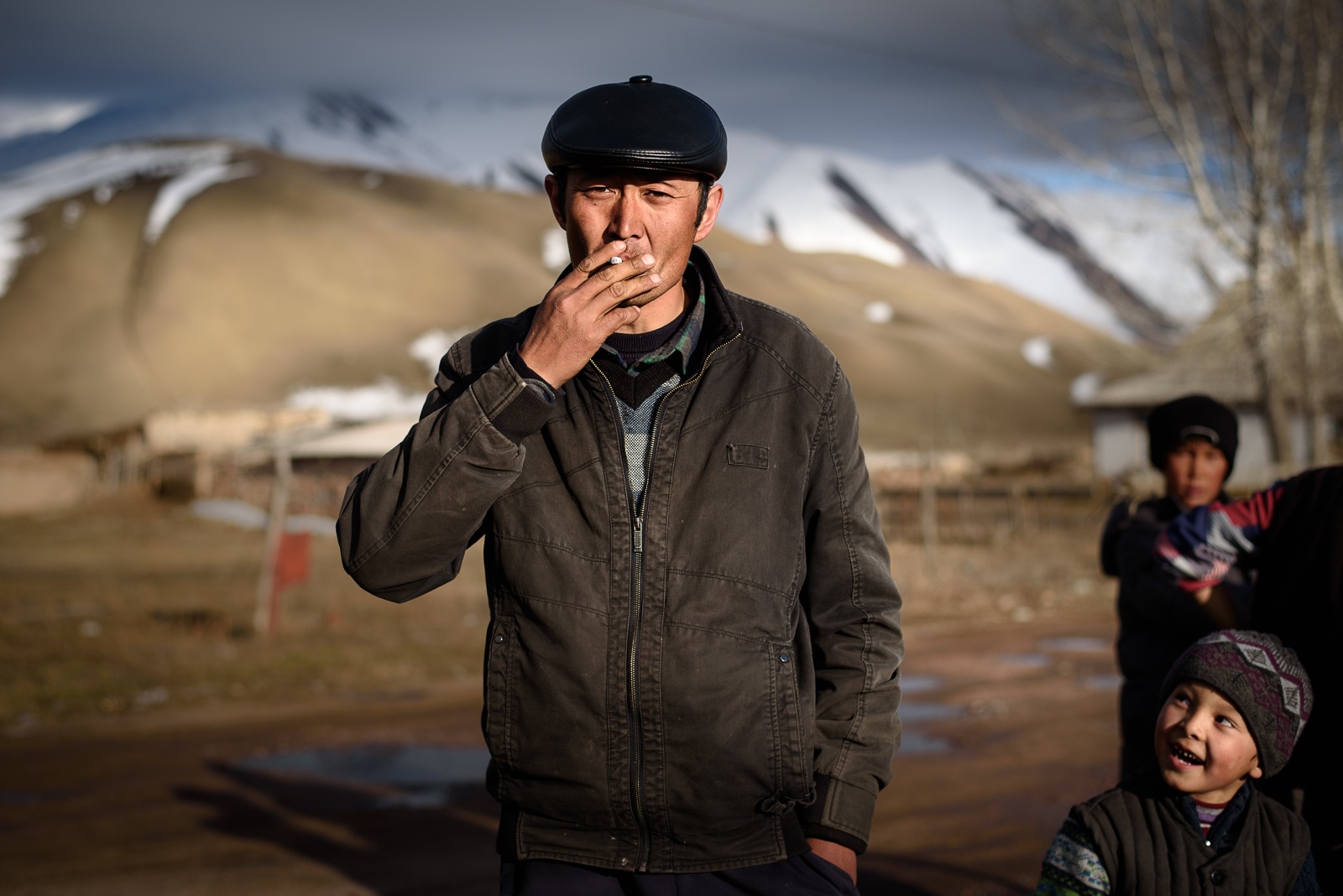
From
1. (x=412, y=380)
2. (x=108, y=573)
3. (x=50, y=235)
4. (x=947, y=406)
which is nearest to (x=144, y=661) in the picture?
(x=108, y=573)

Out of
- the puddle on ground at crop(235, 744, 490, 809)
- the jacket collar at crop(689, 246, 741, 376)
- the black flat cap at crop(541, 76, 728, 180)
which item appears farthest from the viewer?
the puddle on ground at crop(235, 744, 490, 809)

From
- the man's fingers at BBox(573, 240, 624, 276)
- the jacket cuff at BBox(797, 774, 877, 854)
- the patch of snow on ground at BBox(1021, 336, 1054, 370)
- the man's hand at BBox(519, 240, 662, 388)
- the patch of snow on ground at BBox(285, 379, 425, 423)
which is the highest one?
the patch of snow on ground at BBox(1021, 336, 1054, 370)

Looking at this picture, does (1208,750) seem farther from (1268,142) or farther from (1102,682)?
(1268,142)

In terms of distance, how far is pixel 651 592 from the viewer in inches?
74.5

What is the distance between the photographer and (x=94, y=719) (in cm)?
895

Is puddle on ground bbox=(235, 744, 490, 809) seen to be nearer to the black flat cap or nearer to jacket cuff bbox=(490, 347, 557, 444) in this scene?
jacket cuff bbox=(490, 347, 557, 444)

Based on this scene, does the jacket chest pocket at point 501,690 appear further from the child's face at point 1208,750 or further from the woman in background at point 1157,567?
the woman in background at point 1157,567

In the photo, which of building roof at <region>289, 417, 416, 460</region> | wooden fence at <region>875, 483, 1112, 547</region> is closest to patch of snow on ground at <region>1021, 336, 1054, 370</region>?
wooden fence at <region>875, 483, 1112, 547</region>

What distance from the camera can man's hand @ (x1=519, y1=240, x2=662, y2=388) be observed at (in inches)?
70.9

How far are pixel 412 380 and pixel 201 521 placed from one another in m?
31.4

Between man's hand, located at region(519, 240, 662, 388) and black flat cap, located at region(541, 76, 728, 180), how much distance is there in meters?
0.21

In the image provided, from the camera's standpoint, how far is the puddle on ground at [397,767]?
22.5ft

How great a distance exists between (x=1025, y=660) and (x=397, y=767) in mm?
6267

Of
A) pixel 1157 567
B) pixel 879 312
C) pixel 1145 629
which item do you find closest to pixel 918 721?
pixel 1145 629
